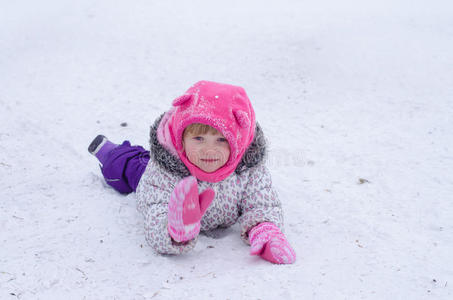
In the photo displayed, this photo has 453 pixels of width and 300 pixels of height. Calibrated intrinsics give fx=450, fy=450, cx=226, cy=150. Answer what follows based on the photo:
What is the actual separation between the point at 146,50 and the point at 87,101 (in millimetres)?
1276

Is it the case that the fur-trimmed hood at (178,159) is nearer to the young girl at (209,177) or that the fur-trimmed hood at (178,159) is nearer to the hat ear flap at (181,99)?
the young girl at (209,177)

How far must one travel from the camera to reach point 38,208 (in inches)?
92.6

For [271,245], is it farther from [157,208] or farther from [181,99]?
[181,99]

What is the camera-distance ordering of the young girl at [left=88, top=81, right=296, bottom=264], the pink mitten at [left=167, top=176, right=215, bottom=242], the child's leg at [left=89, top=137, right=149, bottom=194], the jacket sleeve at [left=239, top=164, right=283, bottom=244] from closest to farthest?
1. the pink mitten at [left=167, top=176, right=215, bottom=242]
2. the young girl at [left=88, top=81, right=296, bottom=264]
3. the jacket sleeve at [left=239, top=164, right=283, bottom=244]
4. the child's leg at [left=89, top=137, right=149, bottom=194]

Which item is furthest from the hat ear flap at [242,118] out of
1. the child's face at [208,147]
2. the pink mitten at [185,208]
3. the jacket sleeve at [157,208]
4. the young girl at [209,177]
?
the jacket sleeve at [157,208]

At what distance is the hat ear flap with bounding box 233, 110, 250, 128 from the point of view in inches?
77.0

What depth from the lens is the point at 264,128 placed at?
358 cm

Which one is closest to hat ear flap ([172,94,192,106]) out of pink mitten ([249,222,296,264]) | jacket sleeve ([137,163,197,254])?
jacket sleeve ([137,163,197,254])

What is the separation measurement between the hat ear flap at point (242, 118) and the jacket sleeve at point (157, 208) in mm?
433

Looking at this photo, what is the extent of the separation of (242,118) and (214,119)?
12cm

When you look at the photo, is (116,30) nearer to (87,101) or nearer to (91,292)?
(87,101)

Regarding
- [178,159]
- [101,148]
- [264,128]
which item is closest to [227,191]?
[178,159]

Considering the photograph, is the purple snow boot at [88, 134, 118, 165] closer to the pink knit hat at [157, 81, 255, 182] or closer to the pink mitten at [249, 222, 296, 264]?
the pink knit hat at [157, 81, 255, 182]

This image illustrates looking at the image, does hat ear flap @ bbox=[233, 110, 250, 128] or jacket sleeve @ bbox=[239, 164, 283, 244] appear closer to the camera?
hat ear flap @ bbox=[233, 110, 250, 128]
